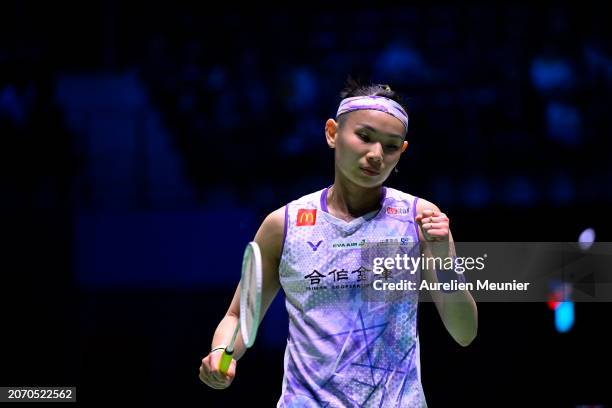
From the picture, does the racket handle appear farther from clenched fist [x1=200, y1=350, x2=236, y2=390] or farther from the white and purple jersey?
the white and purple jersey

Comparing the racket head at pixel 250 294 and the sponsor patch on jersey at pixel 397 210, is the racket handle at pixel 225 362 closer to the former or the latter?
the racket head at pixel 250 294

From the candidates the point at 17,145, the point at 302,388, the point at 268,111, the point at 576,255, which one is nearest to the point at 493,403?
the point at 576,255

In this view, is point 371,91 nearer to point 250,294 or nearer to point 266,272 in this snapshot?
point 266,272

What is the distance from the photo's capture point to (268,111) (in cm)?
539

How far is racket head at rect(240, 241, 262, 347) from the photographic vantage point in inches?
87.8

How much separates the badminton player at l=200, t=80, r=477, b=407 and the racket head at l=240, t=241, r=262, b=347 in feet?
0.41

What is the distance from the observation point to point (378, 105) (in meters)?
2.55

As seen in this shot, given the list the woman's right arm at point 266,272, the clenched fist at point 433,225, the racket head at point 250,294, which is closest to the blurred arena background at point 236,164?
the woman's right arm at point 266,272

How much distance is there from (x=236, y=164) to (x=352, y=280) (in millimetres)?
2940

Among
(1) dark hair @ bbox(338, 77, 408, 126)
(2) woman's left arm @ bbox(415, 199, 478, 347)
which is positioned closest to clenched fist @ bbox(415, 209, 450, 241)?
(2) woman's left arm @ bbox(415, 199, 478, 347)

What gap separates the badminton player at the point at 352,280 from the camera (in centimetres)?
236

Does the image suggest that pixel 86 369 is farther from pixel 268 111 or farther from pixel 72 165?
pixel 268 111

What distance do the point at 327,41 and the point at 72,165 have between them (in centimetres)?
179

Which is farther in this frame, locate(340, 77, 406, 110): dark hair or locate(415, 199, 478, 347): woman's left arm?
locate(340, 77, 406, 110): dark hair
